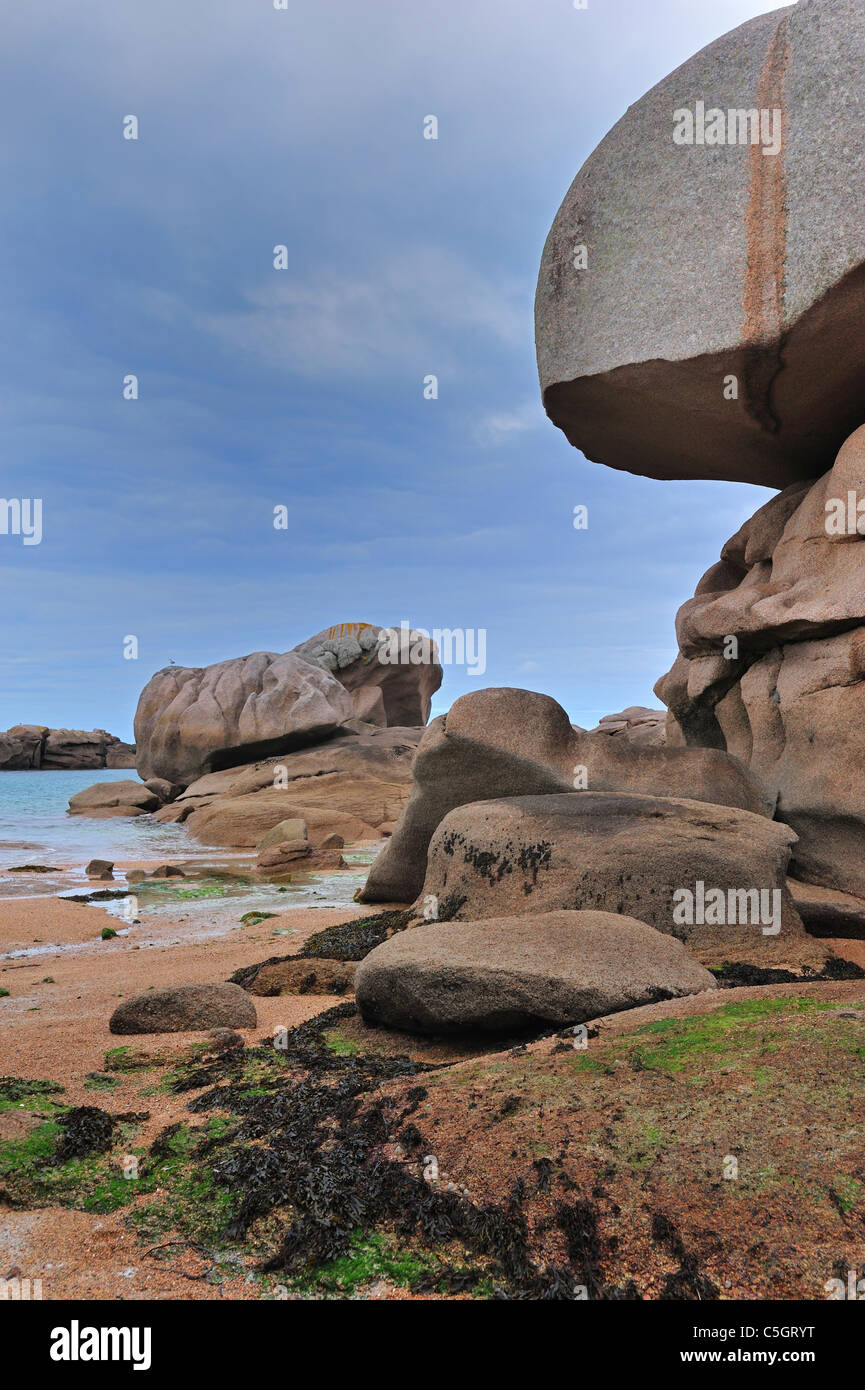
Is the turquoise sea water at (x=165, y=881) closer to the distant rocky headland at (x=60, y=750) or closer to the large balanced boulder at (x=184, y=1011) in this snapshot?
the large balanced boulder at (x=184, y=1011)

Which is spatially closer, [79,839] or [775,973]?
[775,973]

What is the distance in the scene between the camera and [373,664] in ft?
133

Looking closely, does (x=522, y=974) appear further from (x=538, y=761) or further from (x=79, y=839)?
(x=79, y=839)

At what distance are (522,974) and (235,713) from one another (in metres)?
26.8

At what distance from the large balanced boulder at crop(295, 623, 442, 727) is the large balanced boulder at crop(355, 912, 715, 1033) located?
109 ft

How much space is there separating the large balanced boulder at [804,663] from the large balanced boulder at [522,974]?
362 cm

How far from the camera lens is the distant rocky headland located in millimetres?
74562

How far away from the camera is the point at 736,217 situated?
25.1 feet

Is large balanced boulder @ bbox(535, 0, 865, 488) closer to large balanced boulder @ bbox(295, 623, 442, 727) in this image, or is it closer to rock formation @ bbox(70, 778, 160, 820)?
rock formation @ bbox(70, 778, 160, 820)

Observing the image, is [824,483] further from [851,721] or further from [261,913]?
[261,913]

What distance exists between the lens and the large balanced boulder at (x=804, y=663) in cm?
777

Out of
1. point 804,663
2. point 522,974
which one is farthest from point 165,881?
point 522,974
